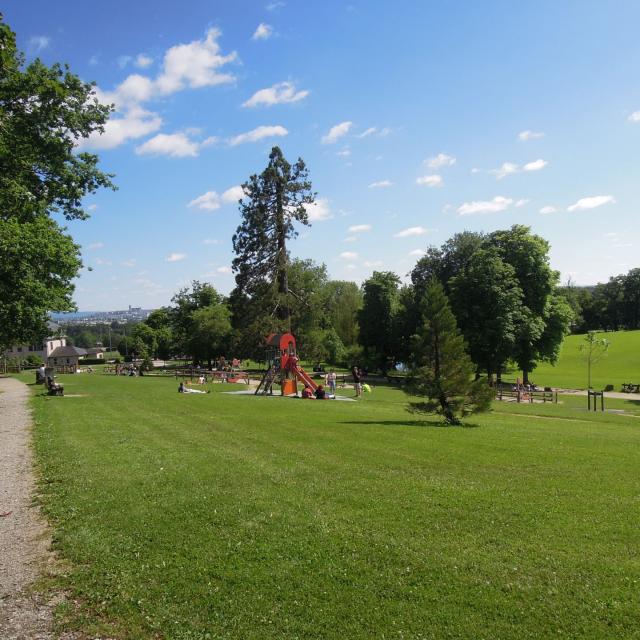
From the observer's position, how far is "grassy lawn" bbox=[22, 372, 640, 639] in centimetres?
562

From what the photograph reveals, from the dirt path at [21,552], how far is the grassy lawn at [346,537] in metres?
0.34

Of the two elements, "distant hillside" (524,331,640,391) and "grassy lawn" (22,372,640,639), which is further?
"distant hillside" (524,331,640,391)

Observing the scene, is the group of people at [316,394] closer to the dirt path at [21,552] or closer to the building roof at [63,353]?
the dirt path at [21,552]

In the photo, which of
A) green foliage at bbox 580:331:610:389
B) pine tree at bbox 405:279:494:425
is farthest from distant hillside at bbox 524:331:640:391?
pine tree at bbox 405:279:494:425

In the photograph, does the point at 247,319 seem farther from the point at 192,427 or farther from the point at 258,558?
the point at 258,558

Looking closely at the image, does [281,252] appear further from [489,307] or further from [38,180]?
[38,180]

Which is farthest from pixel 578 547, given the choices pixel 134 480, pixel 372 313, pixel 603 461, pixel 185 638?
pixel 372 313

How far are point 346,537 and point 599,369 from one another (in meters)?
67.1

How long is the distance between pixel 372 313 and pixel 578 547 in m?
57.3

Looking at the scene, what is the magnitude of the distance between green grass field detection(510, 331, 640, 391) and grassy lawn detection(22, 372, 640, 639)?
45.0 metres

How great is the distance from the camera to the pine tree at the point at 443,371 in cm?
1877

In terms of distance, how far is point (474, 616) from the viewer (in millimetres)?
5566

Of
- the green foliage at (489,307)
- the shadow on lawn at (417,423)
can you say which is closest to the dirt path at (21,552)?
the shadow on lawn at (417,423)

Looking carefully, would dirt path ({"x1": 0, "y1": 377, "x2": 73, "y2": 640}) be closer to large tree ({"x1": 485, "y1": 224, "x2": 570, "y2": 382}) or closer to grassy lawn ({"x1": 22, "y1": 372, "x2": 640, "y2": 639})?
grassy lawn ({"x1": 22, "y1": 372, "x2": 640, "y2": 639})
